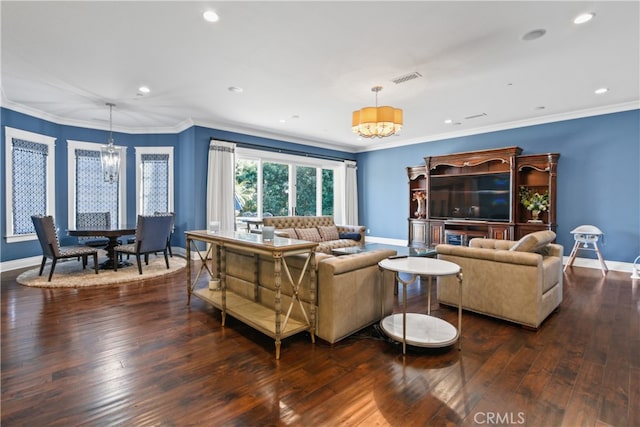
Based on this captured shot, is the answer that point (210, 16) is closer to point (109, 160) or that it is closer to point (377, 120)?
point (377, 120)

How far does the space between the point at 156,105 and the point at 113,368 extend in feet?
14.7

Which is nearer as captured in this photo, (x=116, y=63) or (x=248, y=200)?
(x=116, y=63)

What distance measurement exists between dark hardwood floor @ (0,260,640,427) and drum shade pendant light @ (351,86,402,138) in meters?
2.40

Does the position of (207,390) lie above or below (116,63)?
below

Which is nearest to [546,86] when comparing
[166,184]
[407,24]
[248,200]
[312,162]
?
[407,24]

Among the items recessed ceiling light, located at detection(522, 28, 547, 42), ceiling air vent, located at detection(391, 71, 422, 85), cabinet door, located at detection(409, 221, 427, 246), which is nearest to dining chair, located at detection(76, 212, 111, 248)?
ceiling air vent, located at detection(391, 71, 422, 85)

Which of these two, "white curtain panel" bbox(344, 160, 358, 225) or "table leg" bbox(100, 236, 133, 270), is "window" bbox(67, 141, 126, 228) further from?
"white curtain panel" bbox(344, 160, 358, 225)

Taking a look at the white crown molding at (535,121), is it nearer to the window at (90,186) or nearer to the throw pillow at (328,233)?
the throw pillow at (328,233)

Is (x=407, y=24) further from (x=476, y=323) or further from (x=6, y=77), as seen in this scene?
(x=6, y=77)

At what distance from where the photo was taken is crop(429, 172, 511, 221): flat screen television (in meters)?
6.37

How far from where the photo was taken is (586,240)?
210 inches

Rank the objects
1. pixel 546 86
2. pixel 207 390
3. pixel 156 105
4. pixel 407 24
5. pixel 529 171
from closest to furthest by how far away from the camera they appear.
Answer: pixel 207 390 < pixel 407 24 < pixel 546 86 < pixel 156 105 < pixel 529 171

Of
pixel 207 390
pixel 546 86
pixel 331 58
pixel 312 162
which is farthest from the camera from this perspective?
pixel 312 162

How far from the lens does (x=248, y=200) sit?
7.37 m
